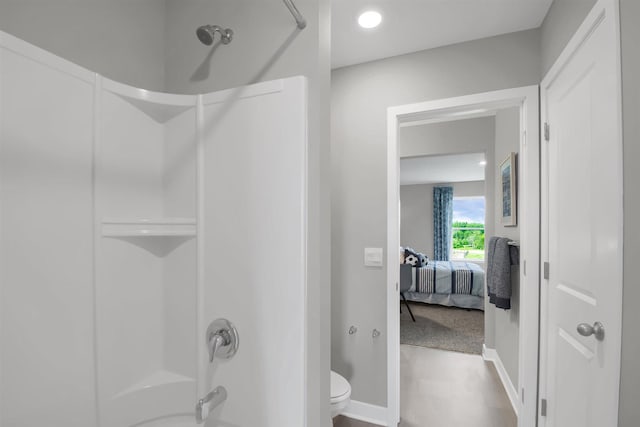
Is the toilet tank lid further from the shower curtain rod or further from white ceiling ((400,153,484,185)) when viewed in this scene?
white ceiling ((400,153,484,185))

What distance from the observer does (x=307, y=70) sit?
3.65ft

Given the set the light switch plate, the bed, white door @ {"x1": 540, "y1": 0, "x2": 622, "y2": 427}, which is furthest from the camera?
the bed

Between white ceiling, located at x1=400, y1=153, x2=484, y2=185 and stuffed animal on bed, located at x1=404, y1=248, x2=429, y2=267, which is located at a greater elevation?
white ceiling, located at x1=400, y1=153, x2=484, y2=185

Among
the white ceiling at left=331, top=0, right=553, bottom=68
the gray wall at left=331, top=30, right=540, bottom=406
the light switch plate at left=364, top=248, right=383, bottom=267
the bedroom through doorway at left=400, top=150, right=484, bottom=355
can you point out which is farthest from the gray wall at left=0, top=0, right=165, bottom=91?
the bedroom through doorway at left=400, top=150, right=484, bottom=355

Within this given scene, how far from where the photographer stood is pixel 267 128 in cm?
114

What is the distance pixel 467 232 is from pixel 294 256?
7.49 m

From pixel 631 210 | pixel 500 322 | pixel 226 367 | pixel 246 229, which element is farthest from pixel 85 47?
pixel 500 322

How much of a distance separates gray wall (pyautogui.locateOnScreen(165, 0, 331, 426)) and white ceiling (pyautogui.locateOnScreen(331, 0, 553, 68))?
64 cm

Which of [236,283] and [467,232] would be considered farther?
[467,232]

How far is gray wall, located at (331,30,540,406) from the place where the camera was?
77.8 inches

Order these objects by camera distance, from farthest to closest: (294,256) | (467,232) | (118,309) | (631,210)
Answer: (467,232) < (118,309) < (294,256) < (631,210)

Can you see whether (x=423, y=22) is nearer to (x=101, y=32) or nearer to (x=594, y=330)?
(x=101, y=32)

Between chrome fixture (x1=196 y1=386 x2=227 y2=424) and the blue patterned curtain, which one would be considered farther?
the blue patterned curtain

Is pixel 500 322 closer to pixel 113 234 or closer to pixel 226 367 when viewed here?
pixel 226 367
